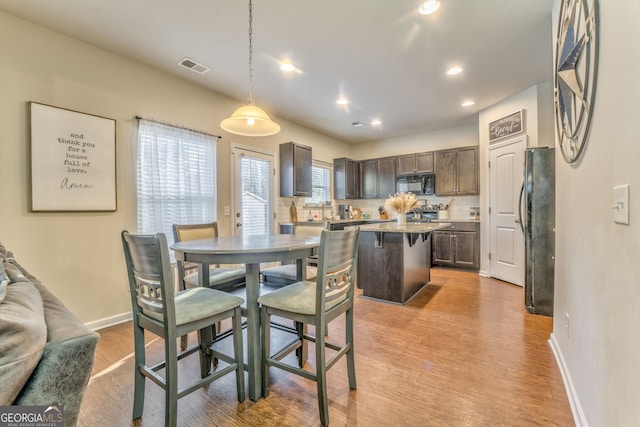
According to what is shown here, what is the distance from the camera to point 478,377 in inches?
75.2

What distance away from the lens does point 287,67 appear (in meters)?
3.20

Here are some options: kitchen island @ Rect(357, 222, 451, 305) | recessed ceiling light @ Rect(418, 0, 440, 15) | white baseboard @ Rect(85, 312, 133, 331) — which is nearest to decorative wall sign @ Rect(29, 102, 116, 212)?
white baseboard @ Rect(85, 312, 133, 331)

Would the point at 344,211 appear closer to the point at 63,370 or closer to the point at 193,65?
the point at 193,65

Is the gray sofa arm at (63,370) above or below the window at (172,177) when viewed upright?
below

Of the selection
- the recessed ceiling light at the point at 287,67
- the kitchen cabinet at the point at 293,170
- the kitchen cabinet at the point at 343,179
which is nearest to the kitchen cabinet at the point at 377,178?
the kitchen cabinet at the point at 343,179

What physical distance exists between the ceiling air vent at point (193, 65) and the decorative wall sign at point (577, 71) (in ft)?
10.4

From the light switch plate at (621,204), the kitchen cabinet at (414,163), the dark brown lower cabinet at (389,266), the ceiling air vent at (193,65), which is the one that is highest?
the ceiling air vent at (193,65)

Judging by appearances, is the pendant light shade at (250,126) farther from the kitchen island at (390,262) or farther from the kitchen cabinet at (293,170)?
the kitchen cabinet at (293,170)

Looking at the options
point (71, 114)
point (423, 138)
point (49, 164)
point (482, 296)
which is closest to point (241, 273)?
point (49, 164)

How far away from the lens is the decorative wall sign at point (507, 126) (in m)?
3.92

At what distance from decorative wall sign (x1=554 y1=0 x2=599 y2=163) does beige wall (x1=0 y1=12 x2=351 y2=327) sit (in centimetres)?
361

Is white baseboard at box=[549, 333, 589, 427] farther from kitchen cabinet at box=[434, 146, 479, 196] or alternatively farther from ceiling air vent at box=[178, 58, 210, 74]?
ceiling air vent at box=[178, 58, 210, 74]

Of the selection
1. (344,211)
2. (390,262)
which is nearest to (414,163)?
(344,211)

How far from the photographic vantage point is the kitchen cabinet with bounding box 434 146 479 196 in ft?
17.1
